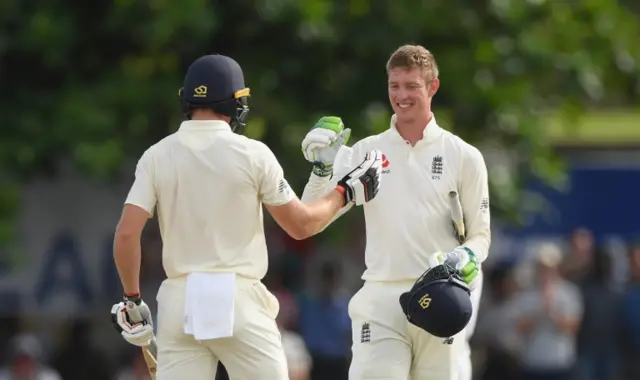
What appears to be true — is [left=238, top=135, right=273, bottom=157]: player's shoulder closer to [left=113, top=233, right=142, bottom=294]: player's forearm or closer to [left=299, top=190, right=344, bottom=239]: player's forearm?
[left=299, top=190, right=344, bottom=239]: player's forearm

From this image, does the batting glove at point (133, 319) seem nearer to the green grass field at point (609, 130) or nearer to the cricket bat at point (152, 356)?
the cricket bat at point (152, 356)

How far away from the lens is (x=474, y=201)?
8688mm

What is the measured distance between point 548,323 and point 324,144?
735cm

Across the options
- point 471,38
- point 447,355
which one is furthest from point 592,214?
point 447,355

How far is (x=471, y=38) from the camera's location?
1532 cm

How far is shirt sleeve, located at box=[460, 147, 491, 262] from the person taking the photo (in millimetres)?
8680

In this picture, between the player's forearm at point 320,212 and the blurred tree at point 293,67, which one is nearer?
the player's forearm at point 320,212

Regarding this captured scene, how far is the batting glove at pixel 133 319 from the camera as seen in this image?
326 inches

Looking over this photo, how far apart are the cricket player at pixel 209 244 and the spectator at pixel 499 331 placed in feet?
26.6

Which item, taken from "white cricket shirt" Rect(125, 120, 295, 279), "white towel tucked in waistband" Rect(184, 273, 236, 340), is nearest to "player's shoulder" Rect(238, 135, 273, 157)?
"white cricket shirt" Rect(125, 120, 295, 279)

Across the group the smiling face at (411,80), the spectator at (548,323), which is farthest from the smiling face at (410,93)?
the spectator at (548,323)

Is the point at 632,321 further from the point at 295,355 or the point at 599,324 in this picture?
the point at 295,355

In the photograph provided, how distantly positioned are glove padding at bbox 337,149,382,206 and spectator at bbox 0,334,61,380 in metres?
6.44

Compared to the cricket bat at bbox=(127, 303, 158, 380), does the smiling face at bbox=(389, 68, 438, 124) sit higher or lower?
higher
